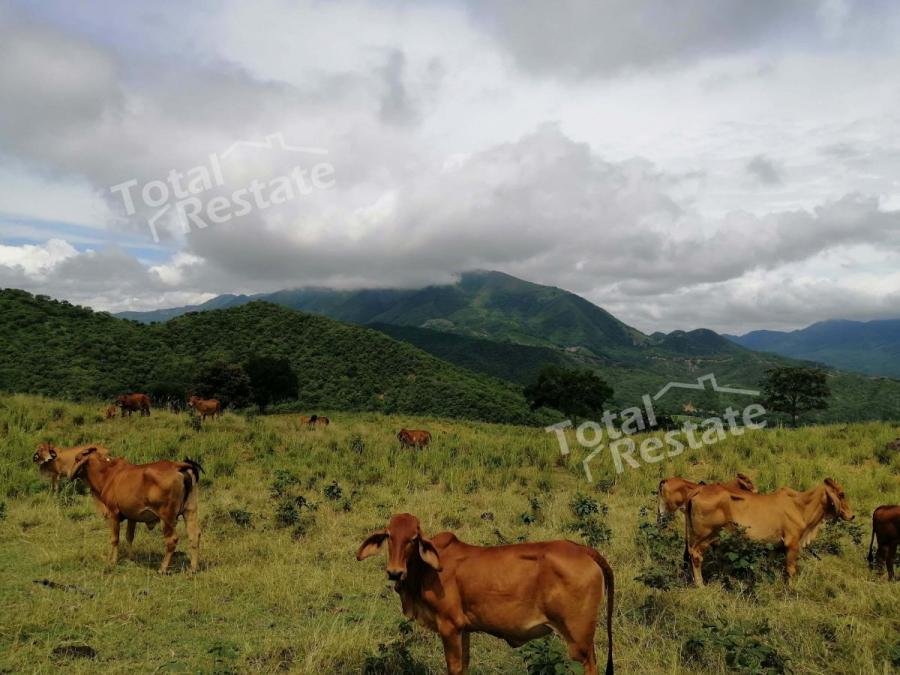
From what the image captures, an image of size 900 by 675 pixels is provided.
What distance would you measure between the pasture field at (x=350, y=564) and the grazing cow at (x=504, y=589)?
0.37 m

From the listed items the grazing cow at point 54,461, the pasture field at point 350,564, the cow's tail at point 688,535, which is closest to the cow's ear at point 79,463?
the pasture field at point 350,564

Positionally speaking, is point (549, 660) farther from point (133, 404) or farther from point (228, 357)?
point (228, 357)

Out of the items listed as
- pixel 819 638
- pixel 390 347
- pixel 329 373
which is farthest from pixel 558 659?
pixel 390 347

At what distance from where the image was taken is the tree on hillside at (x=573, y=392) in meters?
61.2

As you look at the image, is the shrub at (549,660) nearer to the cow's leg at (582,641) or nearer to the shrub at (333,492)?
the cow's leg at (582,641)

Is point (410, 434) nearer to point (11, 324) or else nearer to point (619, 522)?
point (619, 522)

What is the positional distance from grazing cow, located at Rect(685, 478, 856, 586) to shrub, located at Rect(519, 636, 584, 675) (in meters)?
4.05

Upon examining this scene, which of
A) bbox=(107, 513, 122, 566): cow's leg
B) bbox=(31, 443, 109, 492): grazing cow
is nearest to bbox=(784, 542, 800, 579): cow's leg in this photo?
bbox=(107, 513, 122, 566): cow's leg

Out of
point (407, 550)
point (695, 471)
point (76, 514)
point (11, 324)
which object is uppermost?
point (11, 324)

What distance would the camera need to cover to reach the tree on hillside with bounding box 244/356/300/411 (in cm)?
5250

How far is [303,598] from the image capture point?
6738mm

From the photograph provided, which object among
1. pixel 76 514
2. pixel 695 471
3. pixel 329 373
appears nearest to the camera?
pixel 76 514

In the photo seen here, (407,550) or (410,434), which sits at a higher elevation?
(407,550)

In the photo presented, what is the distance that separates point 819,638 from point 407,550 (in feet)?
15.2
